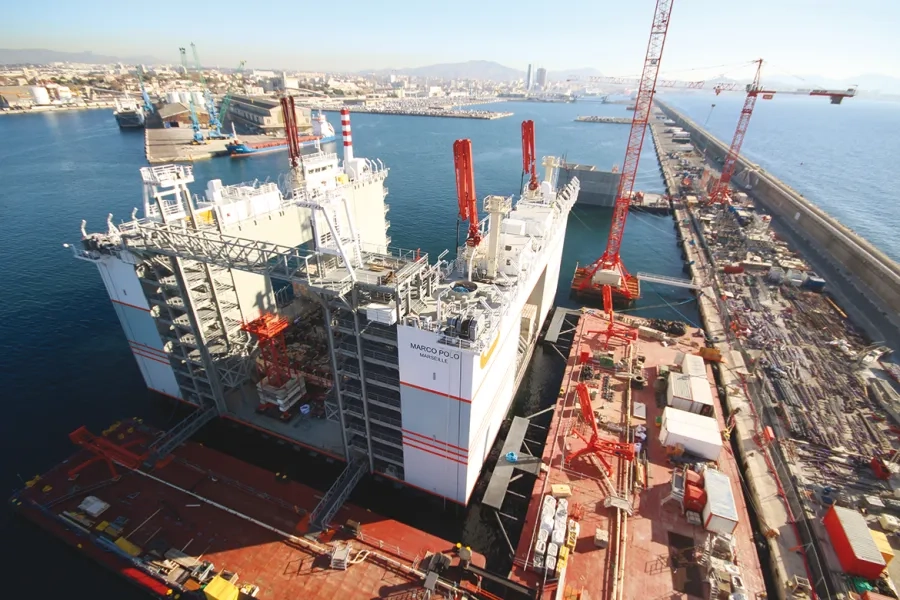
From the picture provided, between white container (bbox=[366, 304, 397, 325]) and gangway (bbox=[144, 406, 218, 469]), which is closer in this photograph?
white container (bbox=[366, 304, 397, 325])

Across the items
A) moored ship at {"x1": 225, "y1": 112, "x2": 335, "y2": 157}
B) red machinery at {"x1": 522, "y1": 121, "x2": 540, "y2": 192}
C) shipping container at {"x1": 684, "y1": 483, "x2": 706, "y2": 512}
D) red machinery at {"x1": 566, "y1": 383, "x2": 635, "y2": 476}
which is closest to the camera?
shipping container at {"x1": 684, "y1": 483, "x2": 706, "y2": 512}

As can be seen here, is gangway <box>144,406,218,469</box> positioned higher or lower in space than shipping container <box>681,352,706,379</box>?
lower

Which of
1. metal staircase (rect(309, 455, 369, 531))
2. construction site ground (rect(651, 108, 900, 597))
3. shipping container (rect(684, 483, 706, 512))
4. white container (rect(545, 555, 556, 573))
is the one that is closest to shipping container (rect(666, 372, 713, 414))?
construction site ground (rect(651, 108, 900, 597))

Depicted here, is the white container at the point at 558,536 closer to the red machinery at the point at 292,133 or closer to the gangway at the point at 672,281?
the red machinery at the point at 292,133

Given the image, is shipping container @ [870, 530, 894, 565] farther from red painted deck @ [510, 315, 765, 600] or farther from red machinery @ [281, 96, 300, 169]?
red machinery @ [281, 96, 300, 169]

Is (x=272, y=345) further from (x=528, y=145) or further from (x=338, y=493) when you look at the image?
(x=528, y=145)

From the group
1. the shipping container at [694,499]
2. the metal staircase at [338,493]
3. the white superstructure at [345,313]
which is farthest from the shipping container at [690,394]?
the metal staircase at [338,493]

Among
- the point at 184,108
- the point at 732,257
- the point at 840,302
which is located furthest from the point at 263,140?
the point at 840,302

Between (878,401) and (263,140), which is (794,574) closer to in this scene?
(878,401)
